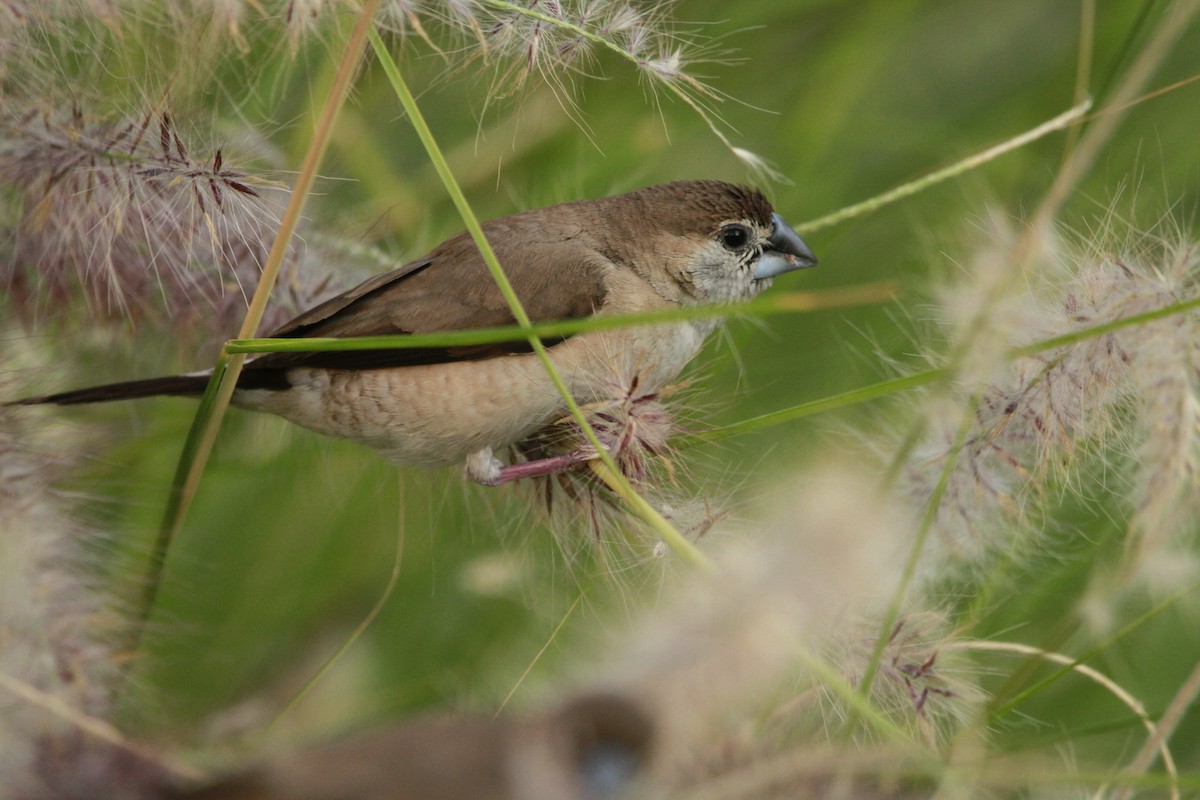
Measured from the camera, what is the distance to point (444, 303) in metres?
2.51

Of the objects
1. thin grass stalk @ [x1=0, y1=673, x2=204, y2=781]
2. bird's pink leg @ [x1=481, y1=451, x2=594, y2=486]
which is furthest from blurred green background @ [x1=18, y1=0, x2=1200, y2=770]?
thin grass stalk @ [x1=0, y1=673, x2=204, y2=781]

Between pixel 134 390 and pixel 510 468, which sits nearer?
pixel 134 390

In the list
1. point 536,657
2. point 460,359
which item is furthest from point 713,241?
point 536,657

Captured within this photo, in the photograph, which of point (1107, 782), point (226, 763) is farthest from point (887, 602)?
point (226, 763)

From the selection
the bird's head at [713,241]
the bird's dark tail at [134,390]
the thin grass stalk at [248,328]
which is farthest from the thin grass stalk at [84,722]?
the bird's head at [713,241]

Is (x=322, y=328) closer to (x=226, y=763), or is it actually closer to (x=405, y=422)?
(x=405, y=422)

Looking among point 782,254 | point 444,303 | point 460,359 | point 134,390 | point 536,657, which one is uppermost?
point 134,390

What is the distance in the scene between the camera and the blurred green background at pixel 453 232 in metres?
2.59

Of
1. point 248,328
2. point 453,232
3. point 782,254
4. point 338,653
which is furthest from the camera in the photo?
point 453,232

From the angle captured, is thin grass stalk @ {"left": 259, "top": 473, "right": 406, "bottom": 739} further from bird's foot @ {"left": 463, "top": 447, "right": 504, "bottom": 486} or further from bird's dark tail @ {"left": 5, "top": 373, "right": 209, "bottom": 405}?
bird's dark tail @ {"left": 5, "top": 373, "right": 209, "bottom": 405}

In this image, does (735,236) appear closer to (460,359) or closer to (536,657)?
(460,359)

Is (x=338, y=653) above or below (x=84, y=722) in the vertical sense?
below

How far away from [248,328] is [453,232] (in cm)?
145

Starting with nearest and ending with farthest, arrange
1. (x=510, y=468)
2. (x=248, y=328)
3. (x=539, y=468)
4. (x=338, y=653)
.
Result: (x=248, y=328), (x=338, y=653), (x=539, y=468), (x=510, y=468)
